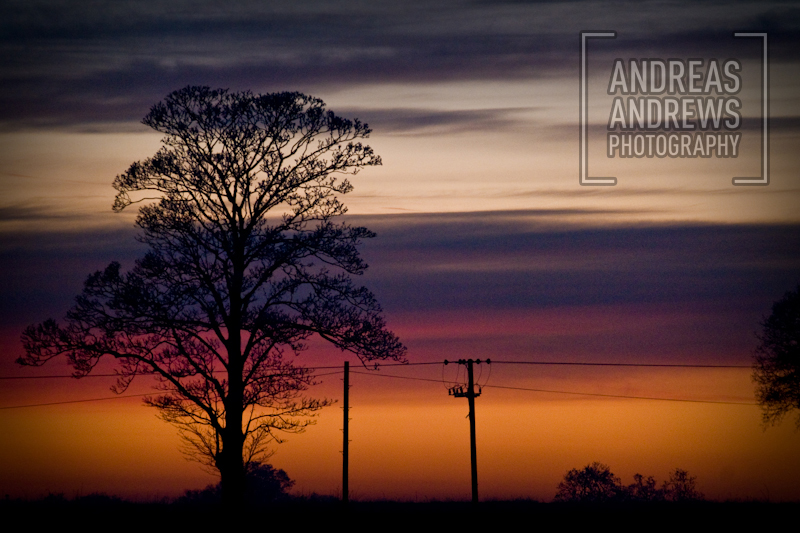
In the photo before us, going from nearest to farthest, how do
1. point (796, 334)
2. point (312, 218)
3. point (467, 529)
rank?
1. point (467, 529)
2. point (312, 218)
3. point (796, 334)

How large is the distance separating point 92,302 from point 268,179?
18.6 ft

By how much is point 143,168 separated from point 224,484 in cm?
897

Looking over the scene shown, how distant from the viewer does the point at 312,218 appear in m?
23.8

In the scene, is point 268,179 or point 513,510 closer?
point 268,179

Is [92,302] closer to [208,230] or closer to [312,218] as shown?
[208,230]

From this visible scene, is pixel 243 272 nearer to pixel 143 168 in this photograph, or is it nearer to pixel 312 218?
pixel 312 218

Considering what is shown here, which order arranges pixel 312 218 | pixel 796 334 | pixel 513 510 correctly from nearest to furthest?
pixel 312 218 → pixel 513 510 → pixel 796 334

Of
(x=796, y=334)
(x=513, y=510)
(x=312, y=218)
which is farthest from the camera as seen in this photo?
(x=796, y=334)

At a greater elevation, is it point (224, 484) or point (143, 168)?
point (143, 168)

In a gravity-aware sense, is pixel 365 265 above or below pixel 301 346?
above

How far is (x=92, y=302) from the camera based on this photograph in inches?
901

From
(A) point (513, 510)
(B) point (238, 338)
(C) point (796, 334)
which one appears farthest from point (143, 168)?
(C) point (796, 334)

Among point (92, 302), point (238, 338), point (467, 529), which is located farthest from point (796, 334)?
point (92, 302)

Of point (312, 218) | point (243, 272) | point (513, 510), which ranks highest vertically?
point (312, 218)
